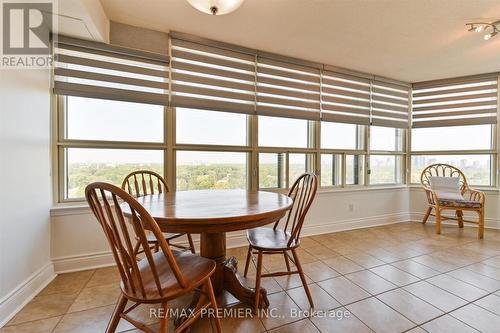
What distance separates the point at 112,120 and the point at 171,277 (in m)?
1.80

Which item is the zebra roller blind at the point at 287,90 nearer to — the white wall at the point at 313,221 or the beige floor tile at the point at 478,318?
the white wall at the point at 313,221

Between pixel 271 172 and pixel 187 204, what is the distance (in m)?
1.63

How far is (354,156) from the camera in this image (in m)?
3.51

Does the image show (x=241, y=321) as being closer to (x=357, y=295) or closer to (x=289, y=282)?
(x=289, y=282)

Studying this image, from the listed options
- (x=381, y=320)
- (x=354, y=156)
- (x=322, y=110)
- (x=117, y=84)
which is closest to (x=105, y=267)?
(x=117, y=84)

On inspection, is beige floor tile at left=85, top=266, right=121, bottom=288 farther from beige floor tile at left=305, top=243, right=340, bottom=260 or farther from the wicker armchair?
the wicker armchair

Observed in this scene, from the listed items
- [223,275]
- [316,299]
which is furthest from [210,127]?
→ [316,299]

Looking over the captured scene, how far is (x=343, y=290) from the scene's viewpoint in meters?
1.77

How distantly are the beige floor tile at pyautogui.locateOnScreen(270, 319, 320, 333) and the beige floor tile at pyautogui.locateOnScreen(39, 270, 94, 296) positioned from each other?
1.55 m

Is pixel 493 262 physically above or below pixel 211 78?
below

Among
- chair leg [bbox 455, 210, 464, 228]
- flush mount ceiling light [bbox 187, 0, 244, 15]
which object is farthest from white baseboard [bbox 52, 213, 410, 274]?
flush mount ceiling light [bbox 187, 0, 244, 15]

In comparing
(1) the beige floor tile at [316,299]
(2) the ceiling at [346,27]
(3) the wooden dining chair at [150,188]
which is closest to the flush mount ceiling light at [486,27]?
(2) the ceiling at [346,27]

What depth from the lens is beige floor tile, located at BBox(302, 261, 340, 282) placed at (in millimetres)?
1959

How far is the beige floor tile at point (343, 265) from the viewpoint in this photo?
2.09 meters
